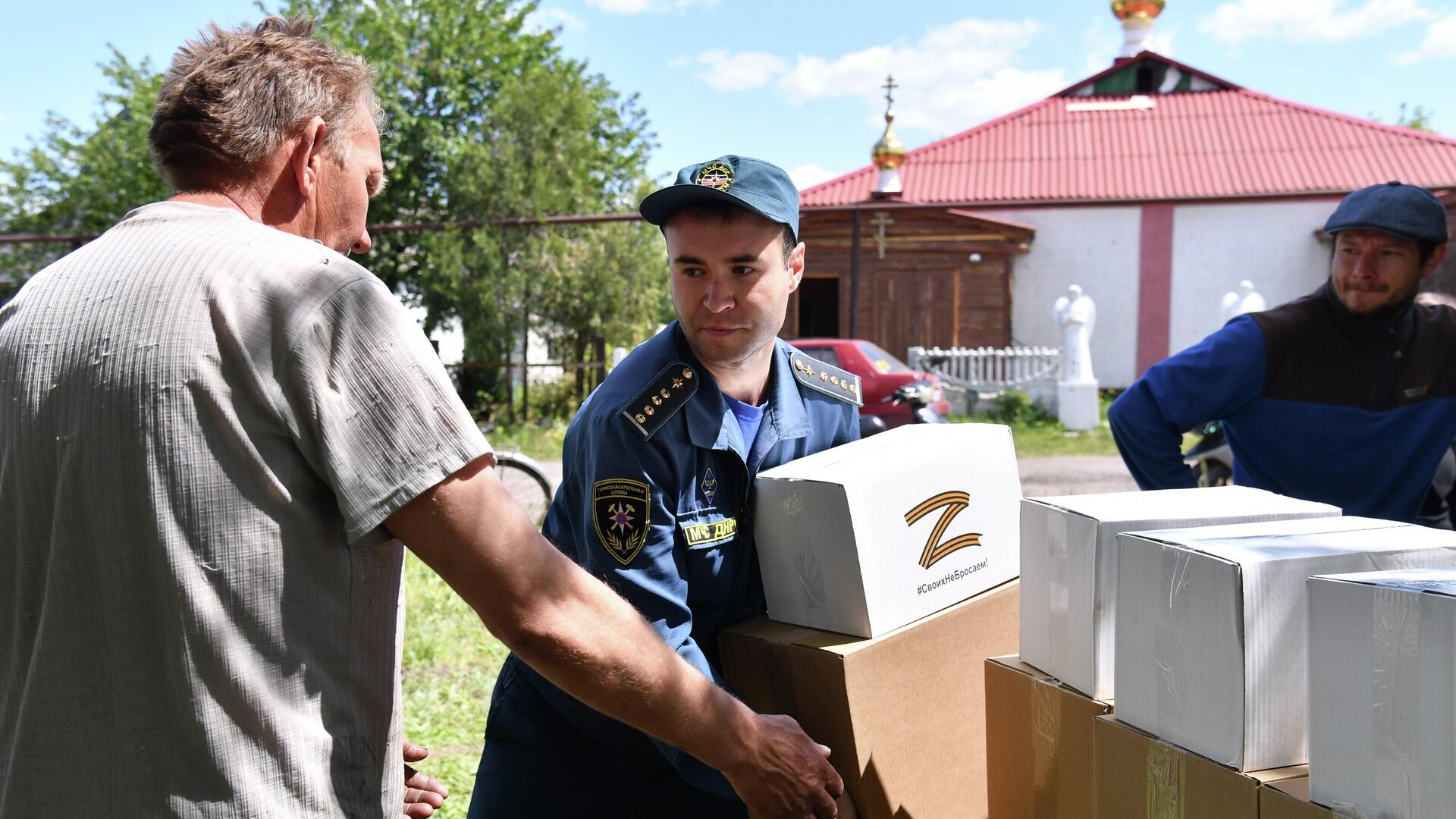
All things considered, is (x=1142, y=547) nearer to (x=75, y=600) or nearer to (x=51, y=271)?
(x=75, y=600)

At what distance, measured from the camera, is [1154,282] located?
723 inches

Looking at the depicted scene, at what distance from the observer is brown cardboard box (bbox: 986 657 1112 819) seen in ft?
4.81

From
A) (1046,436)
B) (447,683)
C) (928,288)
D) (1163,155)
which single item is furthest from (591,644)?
(1163,155)

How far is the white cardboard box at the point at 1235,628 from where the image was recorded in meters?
1.17

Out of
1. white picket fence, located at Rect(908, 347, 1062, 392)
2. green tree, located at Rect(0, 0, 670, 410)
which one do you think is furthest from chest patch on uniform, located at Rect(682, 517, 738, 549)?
white picket fence, located at Rect(908, 347, 1062, 392)

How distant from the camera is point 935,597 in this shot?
1739 millimetres

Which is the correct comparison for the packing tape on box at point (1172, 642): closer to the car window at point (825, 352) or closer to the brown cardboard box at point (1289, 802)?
the brown cardboard box at point (1289, 802)

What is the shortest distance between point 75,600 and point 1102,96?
2318 cm

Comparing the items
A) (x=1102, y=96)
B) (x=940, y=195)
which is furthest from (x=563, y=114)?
(x=1102, y=96)

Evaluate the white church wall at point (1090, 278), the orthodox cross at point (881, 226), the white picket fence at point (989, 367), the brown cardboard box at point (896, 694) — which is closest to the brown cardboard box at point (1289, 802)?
the brown cardboard box at point (896, 694)

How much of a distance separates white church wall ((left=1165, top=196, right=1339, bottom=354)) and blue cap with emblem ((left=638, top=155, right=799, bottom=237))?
58.3 ft

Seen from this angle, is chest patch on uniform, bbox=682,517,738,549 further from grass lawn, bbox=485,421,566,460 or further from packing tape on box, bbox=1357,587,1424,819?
grass lawn, bbox=485,421,566,460

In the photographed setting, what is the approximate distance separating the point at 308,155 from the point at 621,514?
688 mm

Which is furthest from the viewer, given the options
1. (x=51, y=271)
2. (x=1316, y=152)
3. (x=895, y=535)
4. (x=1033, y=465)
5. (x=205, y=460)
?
(x=1316, y=152)
